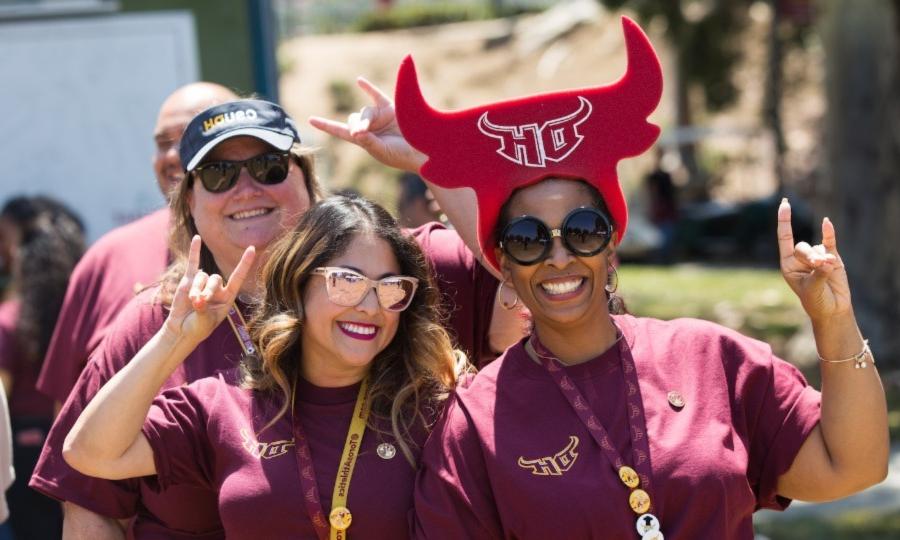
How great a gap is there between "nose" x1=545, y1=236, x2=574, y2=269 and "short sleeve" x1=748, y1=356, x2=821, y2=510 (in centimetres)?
50

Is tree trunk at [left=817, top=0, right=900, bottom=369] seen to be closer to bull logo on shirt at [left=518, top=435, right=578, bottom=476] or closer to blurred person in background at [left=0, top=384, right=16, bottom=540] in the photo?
blurred person in background at [left=0, top=384, right=16, bottom=540]

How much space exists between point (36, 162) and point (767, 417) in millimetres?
4846

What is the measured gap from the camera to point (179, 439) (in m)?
3.07

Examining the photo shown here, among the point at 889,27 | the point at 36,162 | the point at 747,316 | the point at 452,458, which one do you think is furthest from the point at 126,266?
the point at 747,316

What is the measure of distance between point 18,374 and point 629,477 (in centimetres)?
359

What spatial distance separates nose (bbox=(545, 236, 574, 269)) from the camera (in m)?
2.91

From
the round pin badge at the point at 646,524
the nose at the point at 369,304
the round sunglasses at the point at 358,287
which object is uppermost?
the round sunglasses at the point at 358,287

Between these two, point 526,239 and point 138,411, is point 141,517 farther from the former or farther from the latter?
point 526,239

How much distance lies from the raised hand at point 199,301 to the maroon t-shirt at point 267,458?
0.20 metres

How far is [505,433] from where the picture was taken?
9.43 feet

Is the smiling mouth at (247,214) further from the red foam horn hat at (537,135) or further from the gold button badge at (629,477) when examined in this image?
the gold button badge at (629,477)

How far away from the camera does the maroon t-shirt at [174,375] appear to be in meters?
3.23

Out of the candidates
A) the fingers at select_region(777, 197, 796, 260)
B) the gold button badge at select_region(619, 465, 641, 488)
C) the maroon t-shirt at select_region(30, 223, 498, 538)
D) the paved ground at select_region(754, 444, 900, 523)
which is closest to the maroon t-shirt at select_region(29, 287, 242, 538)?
the maroon t-shirt at select_region(30, 223, 498, 538)

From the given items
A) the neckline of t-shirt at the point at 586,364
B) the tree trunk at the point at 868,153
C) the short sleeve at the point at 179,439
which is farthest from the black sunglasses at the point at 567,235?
the tree trunk at the point at 868,153
